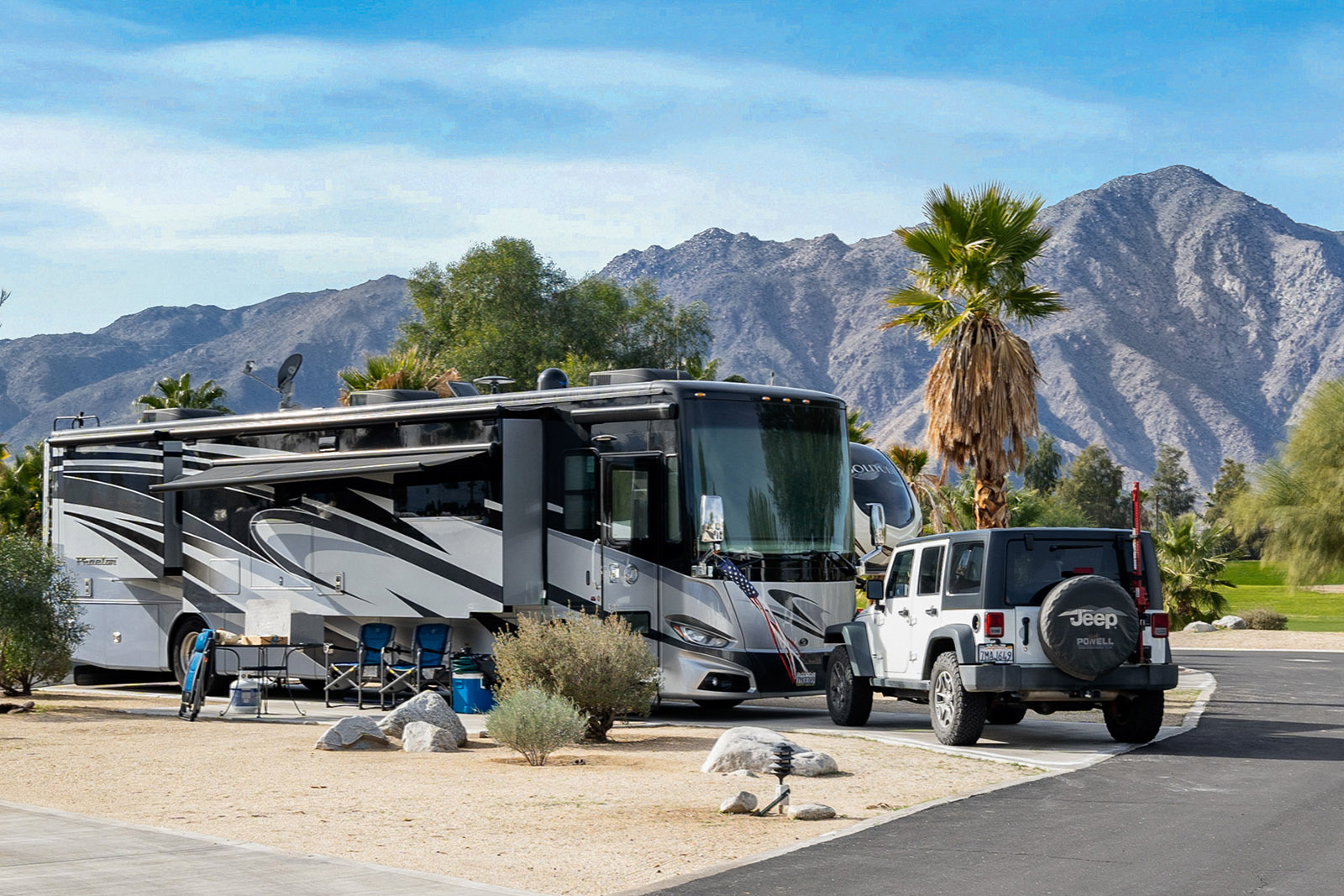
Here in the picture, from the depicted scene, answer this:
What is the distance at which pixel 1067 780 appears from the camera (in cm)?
1216

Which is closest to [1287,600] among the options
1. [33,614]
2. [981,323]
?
[981,323]

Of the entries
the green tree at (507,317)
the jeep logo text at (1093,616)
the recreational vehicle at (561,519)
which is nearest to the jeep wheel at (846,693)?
the recreational vehicle at (561,519)

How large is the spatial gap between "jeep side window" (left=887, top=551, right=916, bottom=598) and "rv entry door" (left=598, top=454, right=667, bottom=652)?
259 centimetres

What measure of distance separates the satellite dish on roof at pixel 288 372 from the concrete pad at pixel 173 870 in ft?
46.6

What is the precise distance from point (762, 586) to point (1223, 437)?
188967mm

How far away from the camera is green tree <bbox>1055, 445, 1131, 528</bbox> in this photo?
333 ft

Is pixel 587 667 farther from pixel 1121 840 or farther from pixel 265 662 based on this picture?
pixel 1121 840

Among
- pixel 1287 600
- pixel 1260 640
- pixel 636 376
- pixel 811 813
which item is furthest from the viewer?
pixel 1287 600

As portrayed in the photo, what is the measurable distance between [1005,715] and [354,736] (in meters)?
6.51

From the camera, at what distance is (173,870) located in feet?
27.4

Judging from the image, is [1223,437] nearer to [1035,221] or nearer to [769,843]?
[1035,221]

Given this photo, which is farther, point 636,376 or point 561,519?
point 636,376

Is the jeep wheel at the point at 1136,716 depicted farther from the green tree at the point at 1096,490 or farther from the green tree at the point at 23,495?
the green tree at the point at 1096,490

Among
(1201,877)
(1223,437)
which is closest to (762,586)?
(1201,877)
